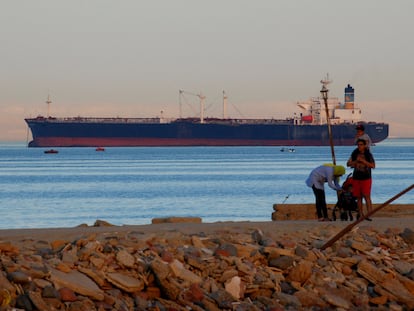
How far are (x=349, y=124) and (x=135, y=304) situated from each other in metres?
120

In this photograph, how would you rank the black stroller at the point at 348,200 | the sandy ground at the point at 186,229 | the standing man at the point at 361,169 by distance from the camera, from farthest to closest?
the black stroller at the point at 348,200
the standing man at the point at 361,169
the sandy ground at the point at 186,229

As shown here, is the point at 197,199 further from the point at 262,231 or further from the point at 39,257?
the point at 39,257

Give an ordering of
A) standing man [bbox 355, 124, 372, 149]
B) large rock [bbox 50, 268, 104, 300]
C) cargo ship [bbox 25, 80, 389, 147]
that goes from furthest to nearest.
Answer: cargo ship [bbox 25, 80, 389, 147] < standing man [bbox 355, 124, 372, 149] < large rock [bbox 50, 268, 104, 300]

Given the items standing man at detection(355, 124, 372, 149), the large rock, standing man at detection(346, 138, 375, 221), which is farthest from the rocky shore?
standing man at detection(355, 124, 372, 149)

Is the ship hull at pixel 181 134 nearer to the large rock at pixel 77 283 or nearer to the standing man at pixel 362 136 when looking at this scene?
the standing man at pixel 362 136

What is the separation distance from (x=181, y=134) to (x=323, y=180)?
112m

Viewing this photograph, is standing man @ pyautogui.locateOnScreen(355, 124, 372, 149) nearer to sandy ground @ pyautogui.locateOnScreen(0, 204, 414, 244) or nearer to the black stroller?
the black stroller

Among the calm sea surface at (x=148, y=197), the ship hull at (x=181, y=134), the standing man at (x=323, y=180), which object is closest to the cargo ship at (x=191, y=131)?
the ship hull at (x=181, y=134)

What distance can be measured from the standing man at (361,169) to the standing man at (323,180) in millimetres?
306

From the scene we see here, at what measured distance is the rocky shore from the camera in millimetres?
8570

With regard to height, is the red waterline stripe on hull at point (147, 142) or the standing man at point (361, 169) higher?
the standing man at point (361, 169)

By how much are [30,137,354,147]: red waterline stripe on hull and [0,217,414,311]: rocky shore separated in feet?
361

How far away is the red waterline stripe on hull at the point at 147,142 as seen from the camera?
121438 millimetres

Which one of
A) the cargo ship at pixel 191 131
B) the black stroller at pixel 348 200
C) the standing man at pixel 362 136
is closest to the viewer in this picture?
the standing man at pixel 362 136
